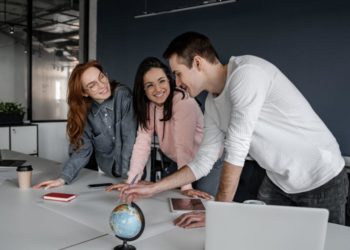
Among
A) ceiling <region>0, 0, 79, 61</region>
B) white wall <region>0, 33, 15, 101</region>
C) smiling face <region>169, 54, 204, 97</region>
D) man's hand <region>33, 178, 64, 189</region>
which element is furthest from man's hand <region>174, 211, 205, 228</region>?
ceiling <region>0, 0, 79, 61</region>

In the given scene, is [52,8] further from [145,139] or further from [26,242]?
[26,242]

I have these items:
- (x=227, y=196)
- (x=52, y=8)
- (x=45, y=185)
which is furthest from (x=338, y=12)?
(x=52, y=8)

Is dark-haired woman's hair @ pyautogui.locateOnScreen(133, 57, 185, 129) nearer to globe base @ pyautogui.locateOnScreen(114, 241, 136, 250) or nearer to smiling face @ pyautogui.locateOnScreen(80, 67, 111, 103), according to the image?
smiling face @ pyautogui.locateOnScreen(80, 67, 111, 103)

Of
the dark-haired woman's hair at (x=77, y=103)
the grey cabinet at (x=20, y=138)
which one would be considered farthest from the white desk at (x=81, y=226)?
the grey cabinet at (x=20, y=138)

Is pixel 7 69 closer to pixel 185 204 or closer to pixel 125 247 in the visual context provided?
pixel 185 204

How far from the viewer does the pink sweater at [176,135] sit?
189 cm

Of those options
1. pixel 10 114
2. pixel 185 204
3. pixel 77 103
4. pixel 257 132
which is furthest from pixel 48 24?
pixel 257 132

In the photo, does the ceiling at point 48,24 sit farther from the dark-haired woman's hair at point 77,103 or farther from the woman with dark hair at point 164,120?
the woman with dark hair at point 164,120

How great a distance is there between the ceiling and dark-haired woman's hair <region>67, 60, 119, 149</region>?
3.70m

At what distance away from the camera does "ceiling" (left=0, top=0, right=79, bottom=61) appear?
16.7 feet

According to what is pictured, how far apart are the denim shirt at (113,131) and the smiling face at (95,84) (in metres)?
0.06

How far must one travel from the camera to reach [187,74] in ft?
4.64

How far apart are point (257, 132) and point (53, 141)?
430 centimetres

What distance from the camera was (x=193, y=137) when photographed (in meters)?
1.91
